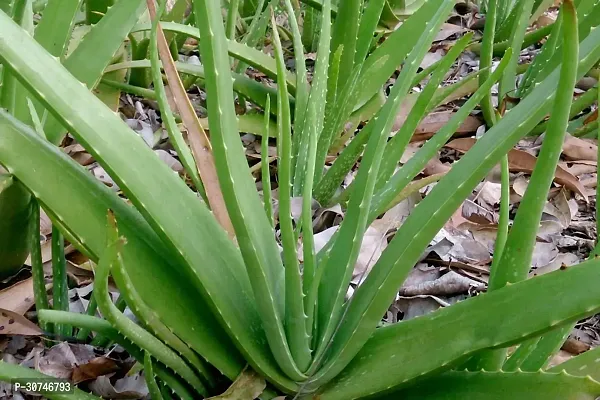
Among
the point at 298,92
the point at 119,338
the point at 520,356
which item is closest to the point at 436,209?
the point at 520,356

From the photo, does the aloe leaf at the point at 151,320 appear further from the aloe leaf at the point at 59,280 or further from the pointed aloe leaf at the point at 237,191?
the aloe leaf at the point at 59,280

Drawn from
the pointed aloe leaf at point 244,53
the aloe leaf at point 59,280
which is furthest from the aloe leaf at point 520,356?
the pointed aloe leaf at point 244,53

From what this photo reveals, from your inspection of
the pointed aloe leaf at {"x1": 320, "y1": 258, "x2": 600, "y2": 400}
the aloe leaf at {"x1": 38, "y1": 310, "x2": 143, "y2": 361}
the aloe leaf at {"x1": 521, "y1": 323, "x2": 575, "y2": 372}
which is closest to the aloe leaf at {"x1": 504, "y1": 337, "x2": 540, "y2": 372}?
the aloe leaf at {"x1": 521, "y1": 323, "x2": 575, "y2": 372}

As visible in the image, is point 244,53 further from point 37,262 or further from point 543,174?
point 543,174

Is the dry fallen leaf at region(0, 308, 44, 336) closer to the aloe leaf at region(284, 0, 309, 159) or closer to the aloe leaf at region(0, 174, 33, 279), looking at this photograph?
the aloe leaf at region(0, 174, 33, 279)

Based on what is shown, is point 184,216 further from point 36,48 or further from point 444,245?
point 444,245

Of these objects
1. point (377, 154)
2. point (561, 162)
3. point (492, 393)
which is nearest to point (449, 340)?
point (492, 393)
